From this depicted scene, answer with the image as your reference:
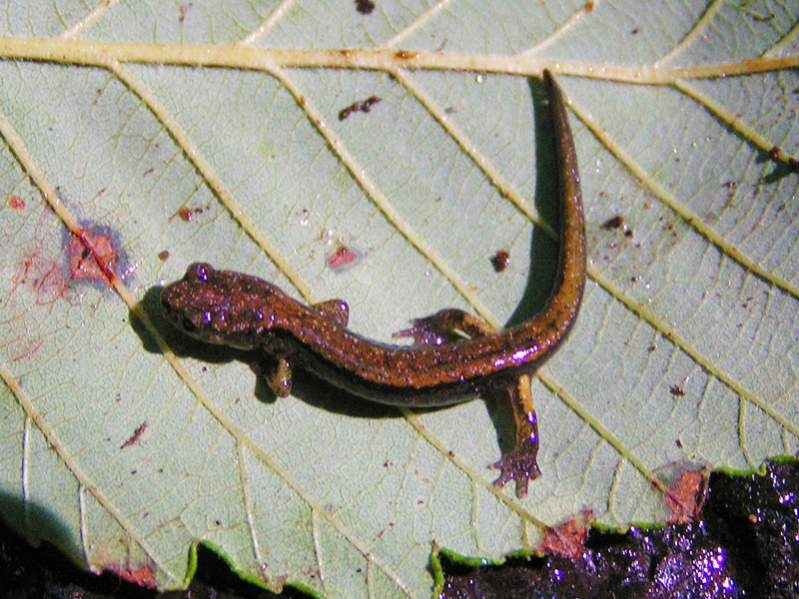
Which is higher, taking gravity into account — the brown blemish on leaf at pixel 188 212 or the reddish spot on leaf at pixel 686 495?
the brown blemish on leaf at pixel 188 212

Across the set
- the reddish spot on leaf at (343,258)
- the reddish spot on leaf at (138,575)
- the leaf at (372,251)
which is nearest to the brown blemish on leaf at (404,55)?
the leaf at (372,251)

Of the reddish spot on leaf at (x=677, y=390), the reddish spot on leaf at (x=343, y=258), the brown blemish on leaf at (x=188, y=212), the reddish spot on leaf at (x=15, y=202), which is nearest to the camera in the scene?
the reddish spot on leaf at (x=15, y=202)

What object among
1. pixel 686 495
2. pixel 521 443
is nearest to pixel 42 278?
pixel 521 443

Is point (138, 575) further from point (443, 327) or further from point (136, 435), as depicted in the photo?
point (443, 327)

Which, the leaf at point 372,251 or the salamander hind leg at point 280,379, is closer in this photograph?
the leaf at point 372,251

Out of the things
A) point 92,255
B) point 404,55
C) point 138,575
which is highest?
Answer: point 92,255

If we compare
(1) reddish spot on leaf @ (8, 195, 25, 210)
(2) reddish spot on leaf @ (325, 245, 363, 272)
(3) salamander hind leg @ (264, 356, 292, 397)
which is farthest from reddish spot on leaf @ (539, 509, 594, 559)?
(1) reddish spot on leaf @ (8, 195, 25, 210)

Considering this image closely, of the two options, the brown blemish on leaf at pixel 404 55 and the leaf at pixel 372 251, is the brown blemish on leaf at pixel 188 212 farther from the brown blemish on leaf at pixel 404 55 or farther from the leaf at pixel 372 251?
the brown blemish on leaf at pixel 404 55
